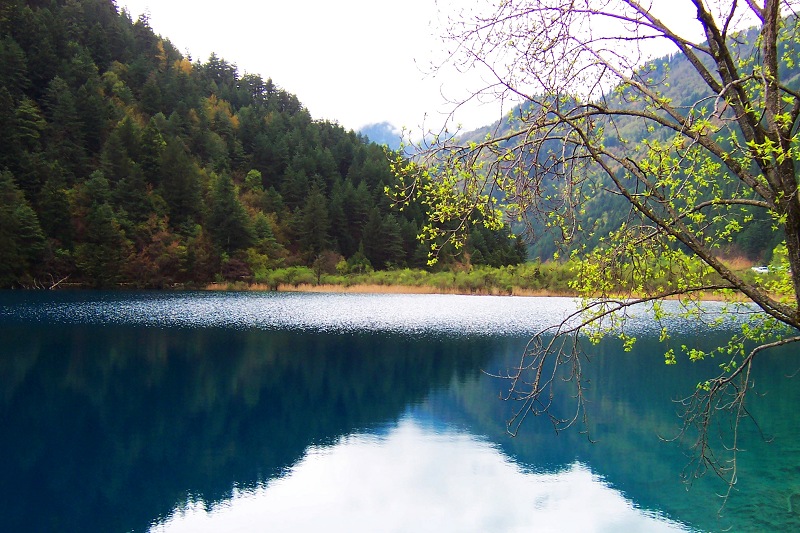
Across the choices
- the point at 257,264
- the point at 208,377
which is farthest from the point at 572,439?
the point at 257,264

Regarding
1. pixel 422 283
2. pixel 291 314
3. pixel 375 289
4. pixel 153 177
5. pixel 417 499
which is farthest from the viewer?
pixel 153 177

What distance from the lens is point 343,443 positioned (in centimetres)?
1477

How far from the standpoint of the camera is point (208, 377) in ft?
69.8

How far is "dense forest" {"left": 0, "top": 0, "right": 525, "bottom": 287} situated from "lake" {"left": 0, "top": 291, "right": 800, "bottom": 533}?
34.8 metres

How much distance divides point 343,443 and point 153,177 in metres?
67.7


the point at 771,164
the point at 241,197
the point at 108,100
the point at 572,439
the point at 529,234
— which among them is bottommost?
the point at 572,439

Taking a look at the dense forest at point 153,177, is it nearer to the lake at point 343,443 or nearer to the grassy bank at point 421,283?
the grassy bank at point 421,283

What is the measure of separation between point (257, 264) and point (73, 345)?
47.8 metres

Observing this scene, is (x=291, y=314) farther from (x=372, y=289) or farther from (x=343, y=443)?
(x=372, y=289)

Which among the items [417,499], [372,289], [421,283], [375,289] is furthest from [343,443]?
[421,283]

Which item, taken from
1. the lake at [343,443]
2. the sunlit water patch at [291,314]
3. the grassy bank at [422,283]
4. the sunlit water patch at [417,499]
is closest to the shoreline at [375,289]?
the grassy bank at [422,283]

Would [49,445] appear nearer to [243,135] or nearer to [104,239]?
[104,239]

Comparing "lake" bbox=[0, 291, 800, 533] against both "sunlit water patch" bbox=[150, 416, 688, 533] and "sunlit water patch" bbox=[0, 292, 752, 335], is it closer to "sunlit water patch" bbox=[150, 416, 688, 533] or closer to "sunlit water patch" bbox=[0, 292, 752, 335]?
"sunlit water patch" bbox=[150, 416, 688, 533]

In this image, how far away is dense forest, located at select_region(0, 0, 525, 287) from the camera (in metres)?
60.9
